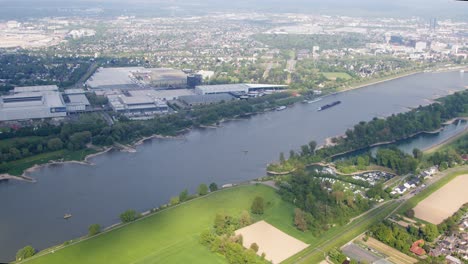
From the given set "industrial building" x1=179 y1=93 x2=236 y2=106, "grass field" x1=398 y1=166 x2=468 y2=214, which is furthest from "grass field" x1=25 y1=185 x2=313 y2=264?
"industrial building" x1=179 y1=93 x2=236 y2=106

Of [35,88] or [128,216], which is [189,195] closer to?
[128,216]

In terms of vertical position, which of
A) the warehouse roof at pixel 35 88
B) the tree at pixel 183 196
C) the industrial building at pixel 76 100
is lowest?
the tree at pixel 183 196

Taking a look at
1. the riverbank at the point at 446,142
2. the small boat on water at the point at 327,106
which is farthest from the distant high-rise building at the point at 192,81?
the riverbank at the point at 446,142

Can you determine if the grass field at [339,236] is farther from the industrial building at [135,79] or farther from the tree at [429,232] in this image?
the industrial building at [135,79]

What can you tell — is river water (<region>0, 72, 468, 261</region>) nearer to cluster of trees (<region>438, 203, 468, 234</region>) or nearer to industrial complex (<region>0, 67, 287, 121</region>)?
industrial complex (<region>0, 67, 287, 121</region>)

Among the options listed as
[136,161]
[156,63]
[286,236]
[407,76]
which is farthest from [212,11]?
[286,236]

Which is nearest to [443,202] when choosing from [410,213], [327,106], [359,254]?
[410,213]
